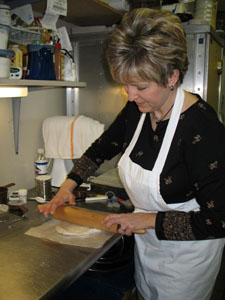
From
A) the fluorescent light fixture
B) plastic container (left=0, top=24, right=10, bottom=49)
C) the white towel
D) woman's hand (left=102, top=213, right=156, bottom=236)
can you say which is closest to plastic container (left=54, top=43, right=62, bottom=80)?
the fluorescent light fixture

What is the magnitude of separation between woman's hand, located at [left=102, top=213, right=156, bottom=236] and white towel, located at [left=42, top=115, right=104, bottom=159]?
2.25ft

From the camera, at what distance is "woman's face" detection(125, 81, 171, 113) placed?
35.8 inches

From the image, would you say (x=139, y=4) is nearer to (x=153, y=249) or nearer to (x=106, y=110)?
(x=106, y=110)

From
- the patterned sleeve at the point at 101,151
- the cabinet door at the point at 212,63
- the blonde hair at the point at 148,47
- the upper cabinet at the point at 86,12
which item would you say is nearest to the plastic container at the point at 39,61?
the upper cabinet at the point at 86,12

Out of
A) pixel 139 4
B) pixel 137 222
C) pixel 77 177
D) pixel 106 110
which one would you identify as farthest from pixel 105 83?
pixel 137 222

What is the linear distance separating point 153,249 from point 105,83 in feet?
3.59

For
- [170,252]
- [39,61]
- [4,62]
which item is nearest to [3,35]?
[4,62]

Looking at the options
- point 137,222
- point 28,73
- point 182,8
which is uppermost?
point 182,8

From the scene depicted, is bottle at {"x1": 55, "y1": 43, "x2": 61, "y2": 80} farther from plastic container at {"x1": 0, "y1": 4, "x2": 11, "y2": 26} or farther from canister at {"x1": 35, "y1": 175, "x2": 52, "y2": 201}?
canister at {"x1": 35, "y1": 175, "x2": 52, "y2": 201}

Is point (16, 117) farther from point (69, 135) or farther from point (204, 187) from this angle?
point (204, 187)

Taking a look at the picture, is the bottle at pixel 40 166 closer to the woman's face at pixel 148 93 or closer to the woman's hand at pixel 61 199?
the woman's hand at pixel 61 199

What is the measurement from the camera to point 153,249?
1.11 meters

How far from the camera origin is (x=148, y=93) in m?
0.92

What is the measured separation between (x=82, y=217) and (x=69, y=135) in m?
0.65
